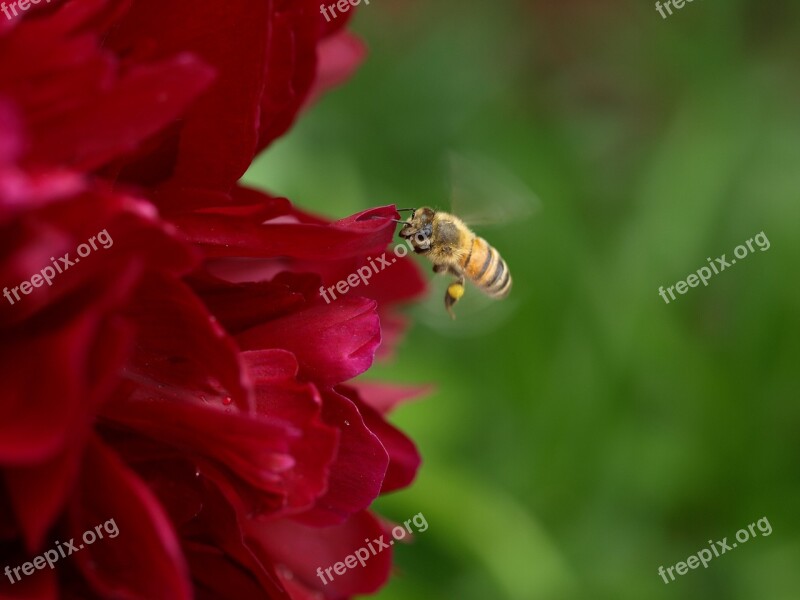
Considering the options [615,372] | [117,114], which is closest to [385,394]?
[117,114]

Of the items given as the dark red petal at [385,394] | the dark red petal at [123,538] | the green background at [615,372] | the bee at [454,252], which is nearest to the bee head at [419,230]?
the bee at [454,252]

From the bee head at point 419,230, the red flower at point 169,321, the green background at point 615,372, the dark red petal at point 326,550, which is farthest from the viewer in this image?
the green background at point 615,372

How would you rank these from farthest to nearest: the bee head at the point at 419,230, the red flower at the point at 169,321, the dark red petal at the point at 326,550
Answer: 1. the bee head at the point at 419,230
2. the dark red petal at the point at 326,550
3. the red flower at the point at 169,321

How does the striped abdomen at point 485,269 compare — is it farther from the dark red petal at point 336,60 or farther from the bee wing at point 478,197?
the dark red petal at point 336,60

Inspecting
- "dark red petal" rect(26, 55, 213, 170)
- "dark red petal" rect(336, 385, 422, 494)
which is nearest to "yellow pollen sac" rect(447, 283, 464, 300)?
"dark red petal" rect(336, 385, 422, 494)

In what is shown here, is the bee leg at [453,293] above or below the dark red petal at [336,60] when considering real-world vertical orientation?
below

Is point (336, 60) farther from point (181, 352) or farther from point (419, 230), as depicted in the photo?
point (181, 352)

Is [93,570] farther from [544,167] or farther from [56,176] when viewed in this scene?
[544,167]

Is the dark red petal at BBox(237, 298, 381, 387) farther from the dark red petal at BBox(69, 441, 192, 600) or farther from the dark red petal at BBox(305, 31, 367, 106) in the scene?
the dark red petal at BBox(305, 31, 367, 106)
